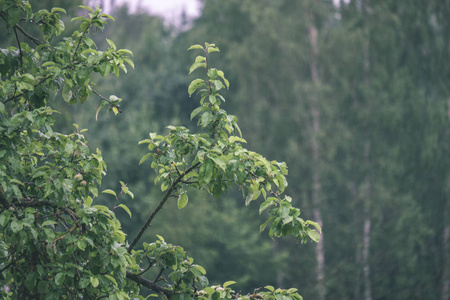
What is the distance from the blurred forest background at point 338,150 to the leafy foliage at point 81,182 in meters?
14.4

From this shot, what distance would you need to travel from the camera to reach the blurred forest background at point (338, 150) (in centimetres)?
1808

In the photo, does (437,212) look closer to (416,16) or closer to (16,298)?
(416,16)

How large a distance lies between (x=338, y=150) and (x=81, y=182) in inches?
666

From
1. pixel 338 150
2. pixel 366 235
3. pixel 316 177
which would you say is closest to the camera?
pixel 366 235

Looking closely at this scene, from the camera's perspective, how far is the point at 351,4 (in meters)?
19.7

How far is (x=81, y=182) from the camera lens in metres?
3.60

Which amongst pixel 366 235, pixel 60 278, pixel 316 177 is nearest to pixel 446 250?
pixel 366 235

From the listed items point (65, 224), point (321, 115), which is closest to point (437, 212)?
point (321, 115)

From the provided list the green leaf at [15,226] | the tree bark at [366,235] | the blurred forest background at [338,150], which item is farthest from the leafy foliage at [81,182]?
the tree bark at [366,235]

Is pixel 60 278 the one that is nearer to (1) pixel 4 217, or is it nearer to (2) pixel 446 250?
(1) pixel 4 217

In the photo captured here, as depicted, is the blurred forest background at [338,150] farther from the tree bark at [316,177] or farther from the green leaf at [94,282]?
the green leaf at [94,282]

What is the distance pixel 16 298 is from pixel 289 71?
17.3 meters

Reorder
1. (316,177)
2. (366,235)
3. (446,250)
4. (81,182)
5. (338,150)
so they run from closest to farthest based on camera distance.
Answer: (81,182)
(446,250)
(366,235)
(316,177)
(338,150)

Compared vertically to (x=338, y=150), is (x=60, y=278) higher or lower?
lower
